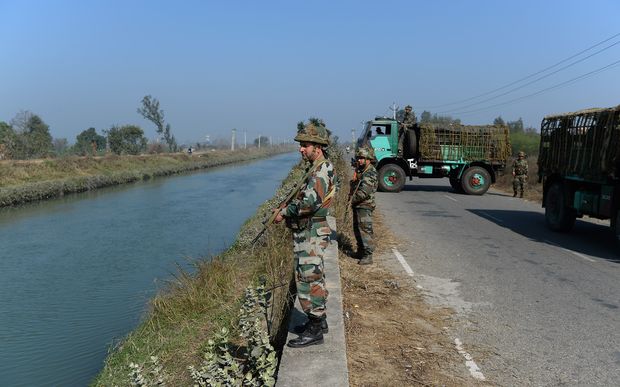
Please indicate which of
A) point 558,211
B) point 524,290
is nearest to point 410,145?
point 558,211

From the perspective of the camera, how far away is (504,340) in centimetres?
446

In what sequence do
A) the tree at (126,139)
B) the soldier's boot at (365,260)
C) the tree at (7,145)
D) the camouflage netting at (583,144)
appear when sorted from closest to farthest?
the soldier's boot at (365,260) → the camouflage netting at (583,144) → the tree at (7,145) → the tree at (126,139)

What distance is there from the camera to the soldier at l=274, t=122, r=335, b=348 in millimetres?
3863

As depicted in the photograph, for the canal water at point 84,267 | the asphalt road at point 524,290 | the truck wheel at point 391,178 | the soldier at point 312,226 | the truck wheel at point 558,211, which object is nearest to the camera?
the soldier at point 312,226

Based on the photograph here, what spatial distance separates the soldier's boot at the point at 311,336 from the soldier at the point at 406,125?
13.6 m

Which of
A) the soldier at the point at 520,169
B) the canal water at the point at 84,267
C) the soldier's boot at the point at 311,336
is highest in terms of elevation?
the soldier at the point at 520,169

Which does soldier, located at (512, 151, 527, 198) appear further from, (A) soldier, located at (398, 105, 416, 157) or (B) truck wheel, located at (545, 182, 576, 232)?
(B) truck wheel, located at (545, 182, 576, 232)

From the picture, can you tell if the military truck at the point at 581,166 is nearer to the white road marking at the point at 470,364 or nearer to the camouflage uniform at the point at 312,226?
the white road marking at the point at 470,364

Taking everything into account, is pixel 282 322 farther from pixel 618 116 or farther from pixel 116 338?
pixel 618 116

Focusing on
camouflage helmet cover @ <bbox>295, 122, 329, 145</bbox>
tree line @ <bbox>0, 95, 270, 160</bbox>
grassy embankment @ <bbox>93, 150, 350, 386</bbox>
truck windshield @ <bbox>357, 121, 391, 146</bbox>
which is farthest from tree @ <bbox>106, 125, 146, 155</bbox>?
camouflage helmet cover @ <bbox>295, 122, 329, 145</bbox>

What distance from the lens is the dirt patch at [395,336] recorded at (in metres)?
3.73

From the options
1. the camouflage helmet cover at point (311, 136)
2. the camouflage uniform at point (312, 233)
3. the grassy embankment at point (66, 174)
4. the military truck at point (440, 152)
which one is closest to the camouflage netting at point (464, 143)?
the military truck at point (440, 152)

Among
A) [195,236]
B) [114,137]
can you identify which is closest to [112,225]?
[195,236]

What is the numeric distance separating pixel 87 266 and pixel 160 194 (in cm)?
1507
